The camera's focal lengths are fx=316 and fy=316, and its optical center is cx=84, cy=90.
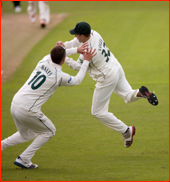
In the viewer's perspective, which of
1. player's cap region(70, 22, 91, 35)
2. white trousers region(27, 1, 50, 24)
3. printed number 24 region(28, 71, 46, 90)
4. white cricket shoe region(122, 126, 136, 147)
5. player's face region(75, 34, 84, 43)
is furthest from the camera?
white trousers region(27, 1, 50, 24)

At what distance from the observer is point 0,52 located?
940 centimetres

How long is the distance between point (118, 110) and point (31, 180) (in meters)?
2.60

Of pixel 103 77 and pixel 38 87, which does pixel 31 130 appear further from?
pixel 103 77

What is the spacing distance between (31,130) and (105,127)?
1620 millimetres

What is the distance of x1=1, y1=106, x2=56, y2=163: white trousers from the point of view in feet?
13.2

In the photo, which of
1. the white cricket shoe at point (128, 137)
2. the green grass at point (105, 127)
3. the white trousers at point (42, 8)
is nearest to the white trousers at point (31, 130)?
the green grass at point (105, 127)

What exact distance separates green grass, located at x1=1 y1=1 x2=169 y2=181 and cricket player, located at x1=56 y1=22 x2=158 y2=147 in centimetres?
44

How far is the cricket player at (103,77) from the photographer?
435cm

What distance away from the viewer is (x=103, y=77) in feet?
14.7

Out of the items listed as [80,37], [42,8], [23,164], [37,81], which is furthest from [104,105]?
[42,8]

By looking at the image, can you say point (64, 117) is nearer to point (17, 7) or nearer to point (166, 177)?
point (166, 177)

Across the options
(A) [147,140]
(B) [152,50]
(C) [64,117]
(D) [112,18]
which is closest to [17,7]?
(D) [112,18]

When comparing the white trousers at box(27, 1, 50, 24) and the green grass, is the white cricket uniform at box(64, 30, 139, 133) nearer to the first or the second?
the green grass

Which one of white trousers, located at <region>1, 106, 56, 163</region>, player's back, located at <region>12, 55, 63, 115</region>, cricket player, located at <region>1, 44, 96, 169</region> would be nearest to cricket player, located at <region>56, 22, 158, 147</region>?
cricket player, located at <region>1, 44, 96, 169</region>
